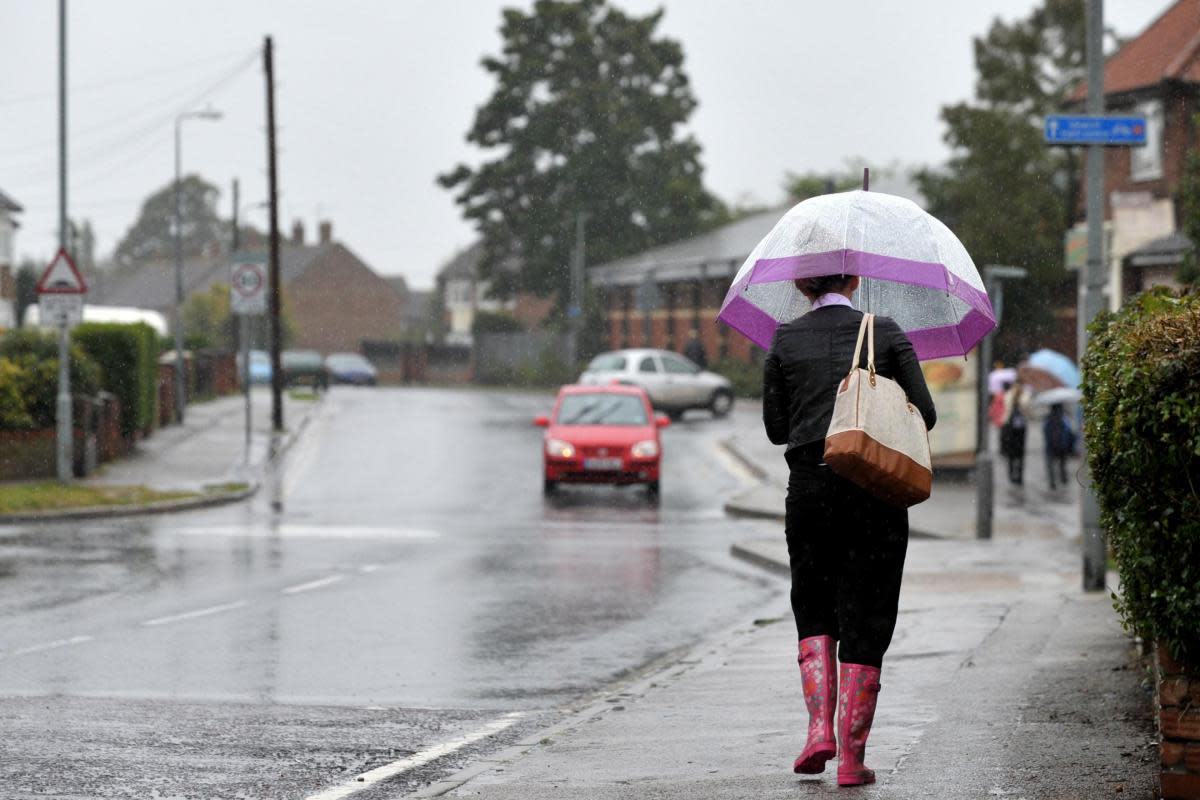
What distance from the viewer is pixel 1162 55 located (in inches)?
1529

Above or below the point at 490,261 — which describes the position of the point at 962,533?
below

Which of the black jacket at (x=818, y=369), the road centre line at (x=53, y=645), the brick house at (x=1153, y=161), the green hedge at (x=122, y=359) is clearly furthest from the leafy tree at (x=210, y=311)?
the black jacket at (x=818, y=369)

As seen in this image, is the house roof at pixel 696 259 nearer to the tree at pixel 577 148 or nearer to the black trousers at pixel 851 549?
the tree at pixel 577 148

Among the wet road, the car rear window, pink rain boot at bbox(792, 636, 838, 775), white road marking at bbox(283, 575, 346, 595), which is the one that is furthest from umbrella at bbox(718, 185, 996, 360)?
the car rear window

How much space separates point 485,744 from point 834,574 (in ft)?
7.20

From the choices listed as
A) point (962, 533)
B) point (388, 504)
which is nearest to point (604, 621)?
point (962, 533)

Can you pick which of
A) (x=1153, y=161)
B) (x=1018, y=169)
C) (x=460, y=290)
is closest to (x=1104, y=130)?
(x=1153, y=161)

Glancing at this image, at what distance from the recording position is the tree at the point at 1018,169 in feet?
164

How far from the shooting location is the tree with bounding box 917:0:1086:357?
50.0 metres

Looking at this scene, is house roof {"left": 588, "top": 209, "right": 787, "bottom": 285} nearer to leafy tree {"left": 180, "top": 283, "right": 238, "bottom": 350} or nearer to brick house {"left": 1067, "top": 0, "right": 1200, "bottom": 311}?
brick house {"left": 1067, "top": 0, "right": 1200, "bottom": 311}

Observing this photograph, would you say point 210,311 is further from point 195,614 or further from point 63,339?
point 195,614

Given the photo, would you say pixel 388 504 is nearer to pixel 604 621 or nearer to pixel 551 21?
pixel 604 621

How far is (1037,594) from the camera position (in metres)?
13.8

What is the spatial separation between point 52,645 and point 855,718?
6.26 metres
